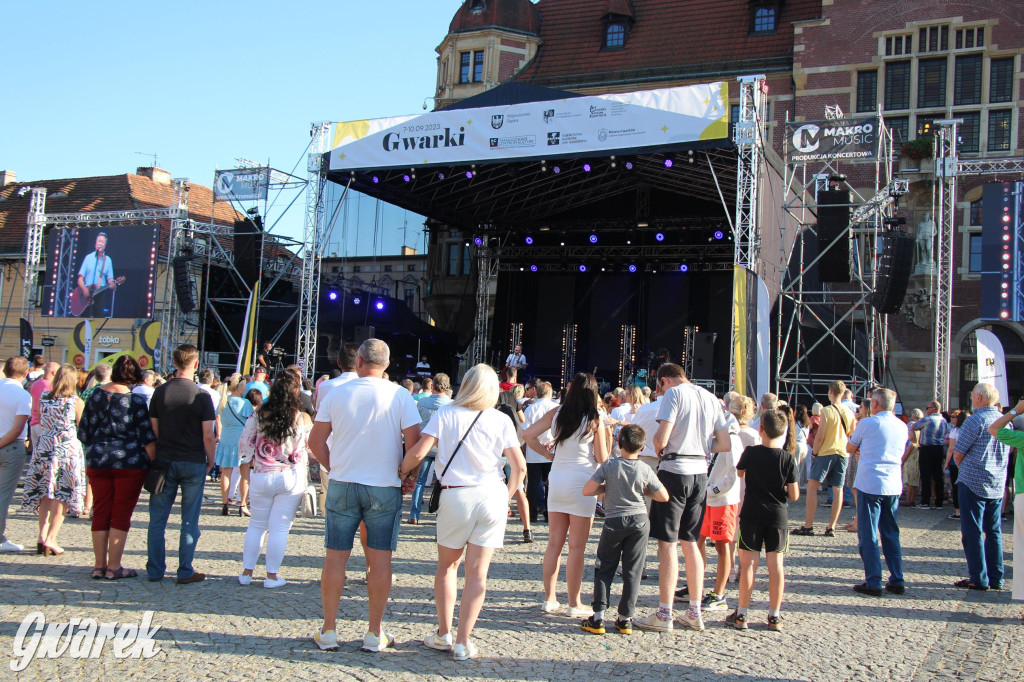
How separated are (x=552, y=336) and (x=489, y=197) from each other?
17.9ft

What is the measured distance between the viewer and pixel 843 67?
24.5 meters

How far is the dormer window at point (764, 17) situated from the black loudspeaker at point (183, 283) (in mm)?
19479

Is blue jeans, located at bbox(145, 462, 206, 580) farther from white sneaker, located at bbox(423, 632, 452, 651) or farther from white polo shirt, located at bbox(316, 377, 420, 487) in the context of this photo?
white sneaker, located at bbox(423, 632, 452, 651)

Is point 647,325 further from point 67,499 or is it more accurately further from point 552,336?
point 67,499

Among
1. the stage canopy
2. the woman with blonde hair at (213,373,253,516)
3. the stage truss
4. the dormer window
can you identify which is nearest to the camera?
the woman with blonde hair at (213,373,253,516)

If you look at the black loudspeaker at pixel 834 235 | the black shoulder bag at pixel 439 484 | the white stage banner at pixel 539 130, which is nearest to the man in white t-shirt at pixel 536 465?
the black shoulder bag at pixel 439 484

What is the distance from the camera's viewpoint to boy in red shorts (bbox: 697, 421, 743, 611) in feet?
18.7

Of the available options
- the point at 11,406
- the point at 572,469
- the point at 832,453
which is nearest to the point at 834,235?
the point at 832,453

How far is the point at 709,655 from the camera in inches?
185

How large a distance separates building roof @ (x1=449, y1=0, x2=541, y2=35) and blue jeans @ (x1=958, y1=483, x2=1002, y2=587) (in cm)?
2675

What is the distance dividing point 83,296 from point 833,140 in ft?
63.9

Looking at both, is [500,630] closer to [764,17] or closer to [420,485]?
[420,485]

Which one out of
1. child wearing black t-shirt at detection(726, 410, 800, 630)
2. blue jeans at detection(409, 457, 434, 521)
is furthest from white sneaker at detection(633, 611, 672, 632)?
blue jeans at detection(409, 457, 434, 521)

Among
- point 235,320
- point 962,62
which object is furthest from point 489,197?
point 962,62
